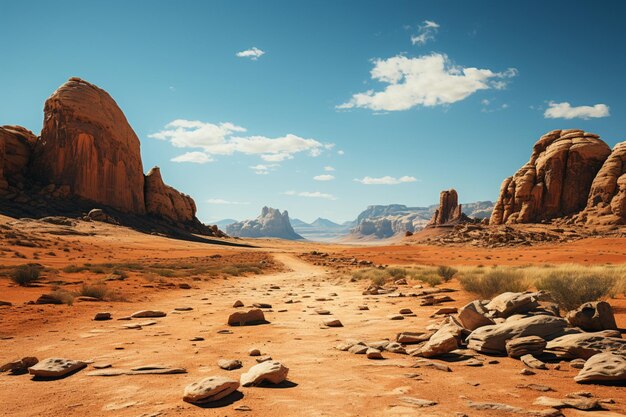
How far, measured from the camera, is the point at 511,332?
696 cm

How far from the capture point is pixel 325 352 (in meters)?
7.29

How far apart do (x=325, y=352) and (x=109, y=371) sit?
367cm

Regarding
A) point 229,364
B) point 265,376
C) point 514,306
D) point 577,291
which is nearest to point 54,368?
point 229,364

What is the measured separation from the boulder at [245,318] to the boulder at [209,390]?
5373 mm

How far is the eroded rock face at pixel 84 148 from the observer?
3167 inches

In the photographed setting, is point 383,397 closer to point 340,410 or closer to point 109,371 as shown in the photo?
point 340,410

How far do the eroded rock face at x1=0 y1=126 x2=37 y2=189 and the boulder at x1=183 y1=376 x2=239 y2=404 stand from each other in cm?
8878

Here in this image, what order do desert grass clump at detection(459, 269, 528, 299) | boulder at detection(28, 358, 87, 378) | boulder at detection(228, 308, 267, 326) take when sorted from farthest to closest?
desert grass clump at detection(459, 269, 528, 299), boulder at detection(228, 308, 267, 326), boulder at detection(28, 358, 87, 378)

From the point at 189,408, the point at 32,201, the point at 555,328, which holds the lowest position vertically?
the point at 189,408

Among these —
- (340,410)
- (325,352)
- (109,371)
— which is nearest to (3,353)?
(109,371)

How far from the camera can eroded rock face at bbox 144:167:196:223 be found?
308ft

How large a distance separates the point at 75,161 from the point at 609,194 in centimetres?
10600

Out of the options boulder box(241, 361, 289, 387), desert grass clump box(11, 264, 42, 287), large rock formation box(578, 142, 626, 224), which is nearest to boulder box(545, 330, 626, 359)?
boulder box(241, 361, 289, 387)

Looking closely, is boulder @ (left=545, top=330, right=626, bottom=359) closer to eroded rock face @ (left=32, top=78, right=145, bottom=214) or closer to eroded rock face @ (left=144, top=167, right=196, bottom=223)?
eroded rock face @ (left=32, top=78, right=145, bottom=214)
